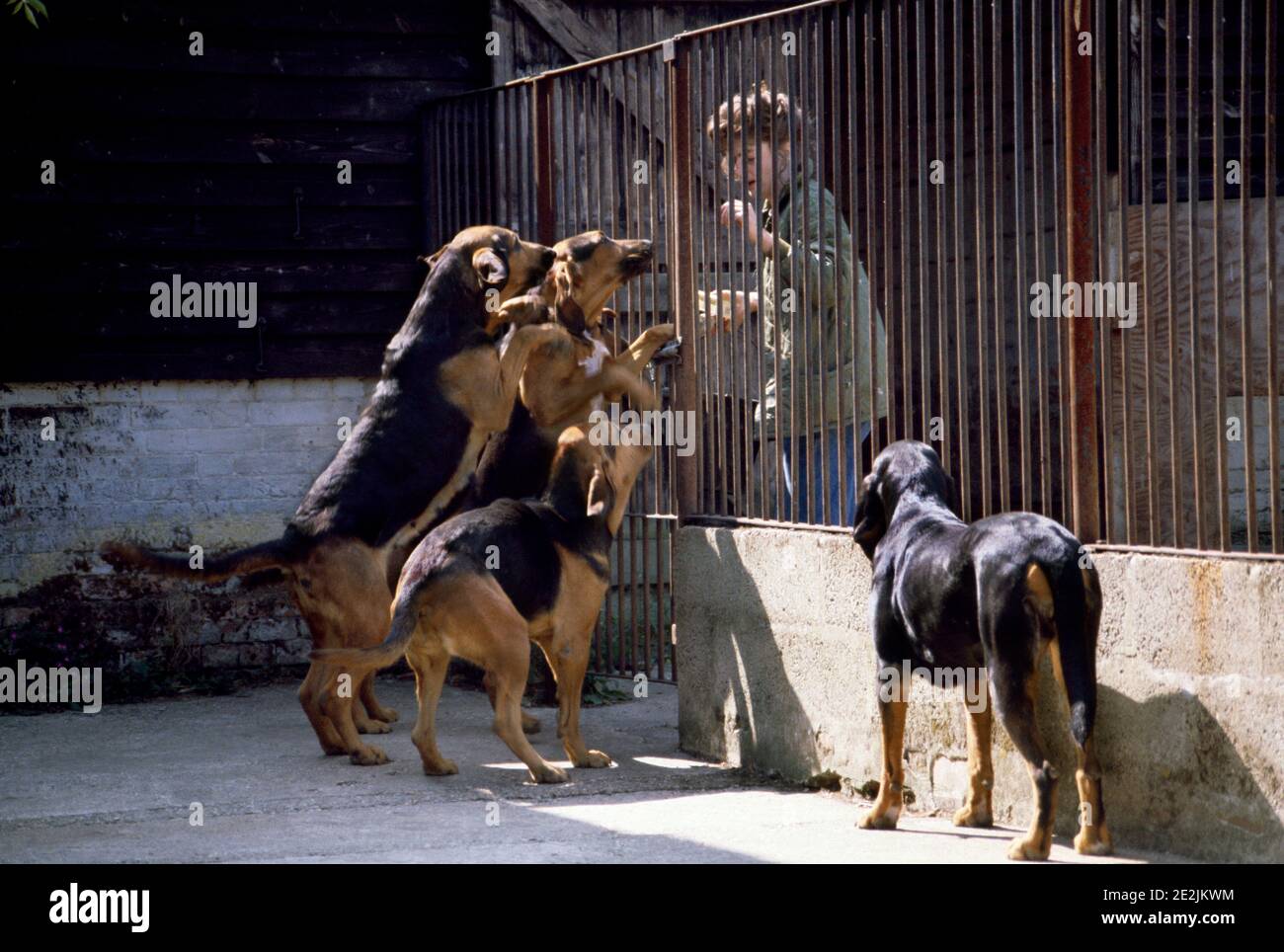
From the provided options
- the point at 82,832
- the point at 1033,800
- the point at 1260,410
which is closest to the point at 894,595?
the point at 1033,800

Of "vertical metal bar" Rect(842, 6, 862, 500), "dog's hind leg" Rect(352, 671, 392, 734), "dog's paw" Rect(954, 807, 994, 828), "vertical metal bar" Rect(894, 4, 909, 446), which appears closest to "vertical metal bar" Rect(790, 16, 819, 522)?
"vertical metal bar" Rect(842, 6, 862, 500)

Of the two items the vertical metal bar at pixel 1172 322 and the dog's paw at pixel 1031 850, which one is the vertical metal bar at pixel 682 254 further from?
the dog's paw at pixel 1031 850

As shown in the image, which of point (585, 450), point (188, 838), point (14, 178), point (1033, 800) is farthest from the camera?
point (14, 178)

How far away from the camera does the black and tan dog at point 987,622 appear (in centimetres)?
496

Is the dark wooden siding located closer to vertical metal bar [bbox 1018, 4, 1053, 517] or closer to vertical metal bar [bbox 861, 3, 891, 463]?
vertical metal bar [bbox 861, 3, 891, 463]

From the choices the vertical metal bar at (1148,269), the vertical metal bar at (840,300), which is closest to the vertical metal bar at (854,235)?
the vertical metal bar at (840,300)

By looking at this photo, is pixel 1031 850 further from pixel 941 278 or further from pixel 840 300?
pixel 840 300

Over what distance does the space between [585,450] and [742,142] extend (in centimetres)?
153

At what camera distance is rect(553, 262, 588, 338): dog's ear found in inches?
305

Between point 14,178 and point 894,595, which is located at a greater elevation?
point 14,178

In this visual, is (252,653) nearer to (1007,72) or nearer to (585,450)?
(585,450)

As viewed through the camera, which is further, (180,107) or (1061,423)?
(180,107)

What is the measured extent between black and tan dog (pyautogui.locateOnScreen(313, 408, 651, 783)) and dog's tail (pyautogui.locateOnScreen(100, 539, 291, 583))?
0.65 metres

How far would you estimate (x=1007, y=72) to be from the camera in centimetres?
1003
